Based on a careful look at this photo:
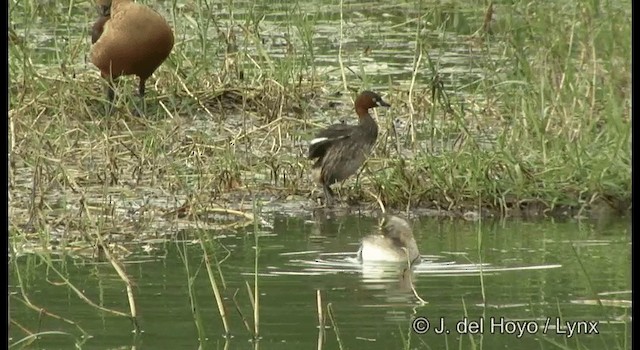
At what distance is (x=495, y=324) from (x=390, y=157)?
3663 mm

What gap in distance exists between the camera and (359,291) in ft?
25.5

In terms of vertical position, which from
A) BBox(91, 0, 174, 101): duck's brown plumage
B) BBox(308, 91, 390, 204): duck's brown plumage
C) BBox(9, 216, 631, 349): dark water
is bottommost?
BBox(9, 216, 631, 349): dark water

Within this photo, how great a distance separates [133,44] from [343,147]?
2.30 meters

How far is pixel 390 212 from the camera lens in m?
9.65

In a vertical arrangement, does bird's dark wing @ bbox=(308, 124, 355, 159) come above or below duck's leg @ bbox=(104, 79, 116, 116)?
below

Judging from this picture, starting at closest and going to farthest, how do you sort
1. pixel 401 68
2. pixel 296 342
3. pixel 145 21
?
pixel 296 342 < pixel 145 21 < pixel 401 68

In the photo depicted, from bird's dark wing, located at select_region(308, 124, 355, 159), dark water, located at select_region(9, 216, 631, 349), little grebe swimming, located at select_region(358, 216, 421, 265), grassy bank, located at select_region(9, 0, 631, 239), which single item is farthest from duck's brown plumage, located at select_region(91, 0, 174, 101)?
little grebe swimming, located at select_region(358, 216, 421, 265)

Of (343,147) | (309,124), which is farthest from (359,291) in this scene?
(309,124)

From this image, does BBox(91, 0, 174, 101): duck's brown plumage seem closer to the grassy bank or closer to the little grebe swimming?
the grassy bank

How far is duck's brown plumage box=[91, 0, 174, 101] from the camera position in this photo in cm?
1185

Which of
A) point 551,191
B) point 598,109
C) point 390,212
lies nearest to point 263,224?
point 390,212

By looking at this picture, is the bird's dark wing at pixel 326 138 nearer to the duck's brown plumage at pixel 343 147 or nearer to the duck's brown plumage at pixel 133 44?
the duck's brown plumage at pixel 343 147

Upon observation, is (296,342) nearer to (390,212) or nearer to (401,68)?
(390,212)

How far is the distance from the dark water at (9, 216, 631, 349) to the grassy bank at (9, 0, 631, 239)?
364 millimetres
